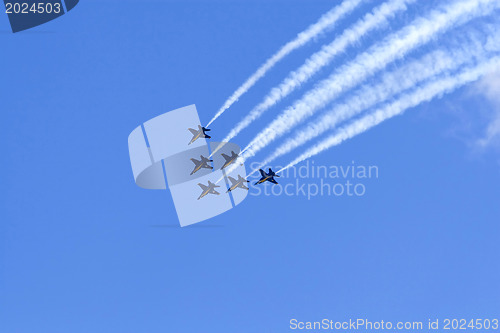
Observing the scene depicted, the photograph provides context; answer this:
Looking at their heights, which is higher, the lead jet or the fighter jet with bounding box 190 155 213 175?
the fighter jet with bounding box 190 155 213 175

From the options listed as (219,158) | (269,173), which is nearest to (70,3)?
(219,158)

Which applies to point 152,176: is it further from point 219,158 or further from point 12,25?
point 12,25

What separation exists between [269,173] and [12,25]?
16792 mm

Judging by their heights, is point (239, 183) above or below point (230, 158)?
below

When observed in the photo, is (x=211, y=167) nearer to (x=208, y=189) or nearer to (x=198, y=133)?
(x=208, y=189)

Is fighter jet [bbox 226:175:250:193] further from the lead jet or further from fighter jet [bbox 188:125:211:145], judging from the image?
fighter jet [bbox 188:125:211:145]

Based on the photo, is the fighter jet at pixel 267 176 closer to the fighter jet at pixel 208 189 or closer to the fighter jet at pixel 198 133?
the fighter jet at pixel 208 189

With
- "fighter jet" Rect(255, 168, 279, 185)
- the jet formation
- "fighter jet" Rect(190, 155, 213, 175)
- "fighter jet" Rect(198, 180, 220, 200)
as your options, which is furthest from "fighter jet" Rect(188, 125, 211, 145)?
"fighter jet" Rect(255, 168, 279, 185)

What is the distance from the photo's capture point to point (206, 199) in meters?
42.3

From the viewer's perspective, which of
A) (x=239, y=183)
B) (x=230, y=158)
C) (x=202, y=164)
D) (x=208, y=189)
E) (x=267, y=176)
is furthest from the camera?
(x=208, y=189)

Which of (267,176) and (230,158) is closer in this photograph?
(267,176)

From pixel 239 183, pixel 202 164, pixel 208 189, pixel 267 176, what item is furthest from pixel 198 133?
pixel 267 176

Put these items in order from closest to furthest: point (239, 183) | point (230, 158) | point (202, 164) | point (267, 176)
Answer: point (267, 176)
point (230, 158)
point (239, 183)
point (202, 164)

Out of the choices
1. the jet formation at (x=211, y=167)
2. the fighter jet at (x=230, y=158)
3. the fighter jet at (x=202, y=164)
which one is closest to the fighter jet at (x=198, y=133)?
the jet formation at (x=211, y=167)
